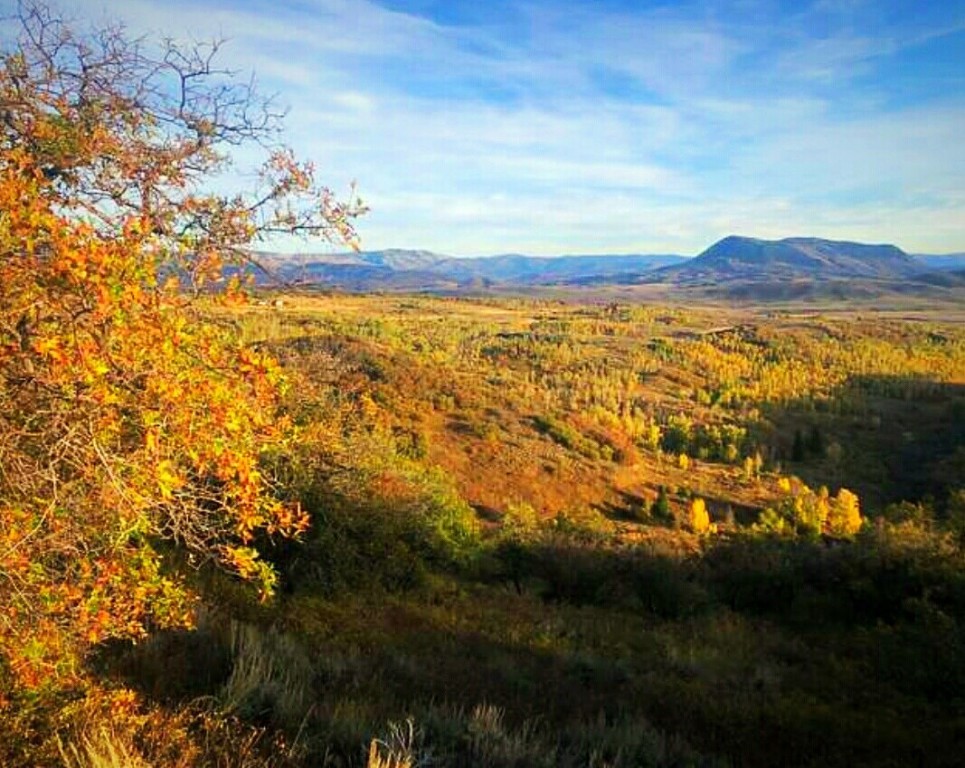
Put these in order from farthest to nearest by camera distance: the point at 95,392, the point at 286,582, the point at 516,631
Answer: the point at 286,582 < the point at 516,631 < the point at 95,392

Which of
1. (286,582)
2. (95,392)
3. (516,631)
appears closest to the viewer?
(95,392)

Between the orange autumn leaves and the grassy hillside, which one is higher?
the orange autumn leaves

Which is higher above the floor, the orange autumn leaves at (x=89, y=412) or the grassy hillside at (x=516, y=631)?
the orange autumn leaves at (x=89, y=412)

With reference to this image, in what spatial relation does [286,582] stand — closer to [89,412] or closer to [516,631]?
[516,631]

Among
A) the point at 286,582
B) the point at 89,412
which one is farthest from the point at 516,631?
the point at 89,412

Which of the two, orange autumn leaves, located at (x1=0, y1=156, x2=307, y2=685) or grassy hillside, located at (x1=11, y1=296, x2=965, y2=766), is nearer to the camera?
orange autumn leaves, located at (x1=0, y1=156, x2=307, y2=685)

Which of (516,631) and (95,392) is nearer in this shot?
(95,392)

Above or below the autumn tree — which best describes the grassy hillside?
below

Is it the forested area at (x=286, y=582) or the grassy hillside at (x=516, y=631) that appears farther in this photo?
the grassy hillside at (x=516, y=631)

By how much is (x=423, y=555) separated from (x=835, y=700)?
7.39 meters

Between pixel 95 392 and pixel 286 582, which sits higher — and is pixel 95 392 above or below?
above

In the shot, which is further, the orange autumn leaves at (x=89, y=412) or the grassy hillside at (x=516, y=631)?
the grassy hillside at (x=516, y=631)

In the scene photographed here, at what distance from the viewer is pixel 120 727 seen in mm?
4363

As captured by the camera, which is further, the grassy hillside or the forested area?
the grassy hillside
